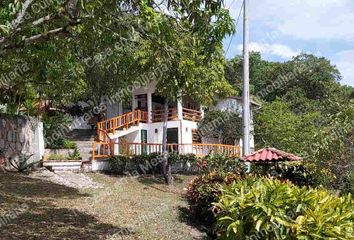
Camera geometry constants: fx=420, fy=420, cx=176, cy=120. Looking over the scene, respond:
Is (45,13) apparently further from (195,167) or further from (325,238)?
(195,167)

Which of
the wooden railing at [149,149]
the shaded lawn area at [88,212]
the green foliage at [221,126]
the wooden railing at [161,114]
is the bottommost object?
the shaded lawn area at [88,212]

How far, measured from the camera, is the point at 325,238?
4.89 metres

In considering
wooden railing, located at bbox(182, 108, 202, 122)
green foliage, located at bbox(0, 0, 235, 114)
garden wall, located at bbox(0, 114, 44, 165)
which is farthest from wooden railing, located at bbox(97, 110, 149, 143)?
green foliage, located at bbox(0, 0, 235, 114)

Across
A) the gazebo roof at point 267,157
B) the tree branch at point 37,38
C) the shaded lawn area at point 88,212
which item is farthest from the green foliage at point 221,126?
the tree branch at point 37,38

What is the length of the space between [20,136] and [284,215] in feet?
45.6

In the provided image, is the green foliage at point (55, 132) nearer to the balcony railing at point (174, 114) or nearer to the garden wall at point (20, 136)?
the garden wall at point (20, 136)

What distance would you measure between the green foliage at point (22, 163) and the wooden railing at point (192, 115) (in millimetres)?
11076

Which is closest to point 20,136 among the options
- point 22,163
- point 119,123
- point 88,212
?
point 22,163

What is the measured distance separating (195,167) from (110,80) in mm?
6149

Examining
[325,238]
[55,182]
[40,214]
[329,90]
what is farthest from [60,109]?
[329,90]

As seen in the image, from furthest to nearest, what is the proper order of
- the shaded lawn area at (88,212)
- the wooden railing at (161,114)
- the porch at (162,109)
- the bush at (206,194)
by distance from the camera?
the wooden railing at (161,114) → the porch at (162,109) → the bush at (206,194) → the shaded lawn area at (88,212)

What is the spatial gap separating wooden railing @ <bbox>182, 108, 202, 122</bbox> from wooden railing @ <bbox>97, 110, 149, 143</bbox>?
2368 mm

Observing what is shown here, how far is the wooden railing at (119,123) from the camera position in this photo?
21.9m

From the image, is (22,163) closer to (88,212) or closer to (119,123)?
(88,212)
